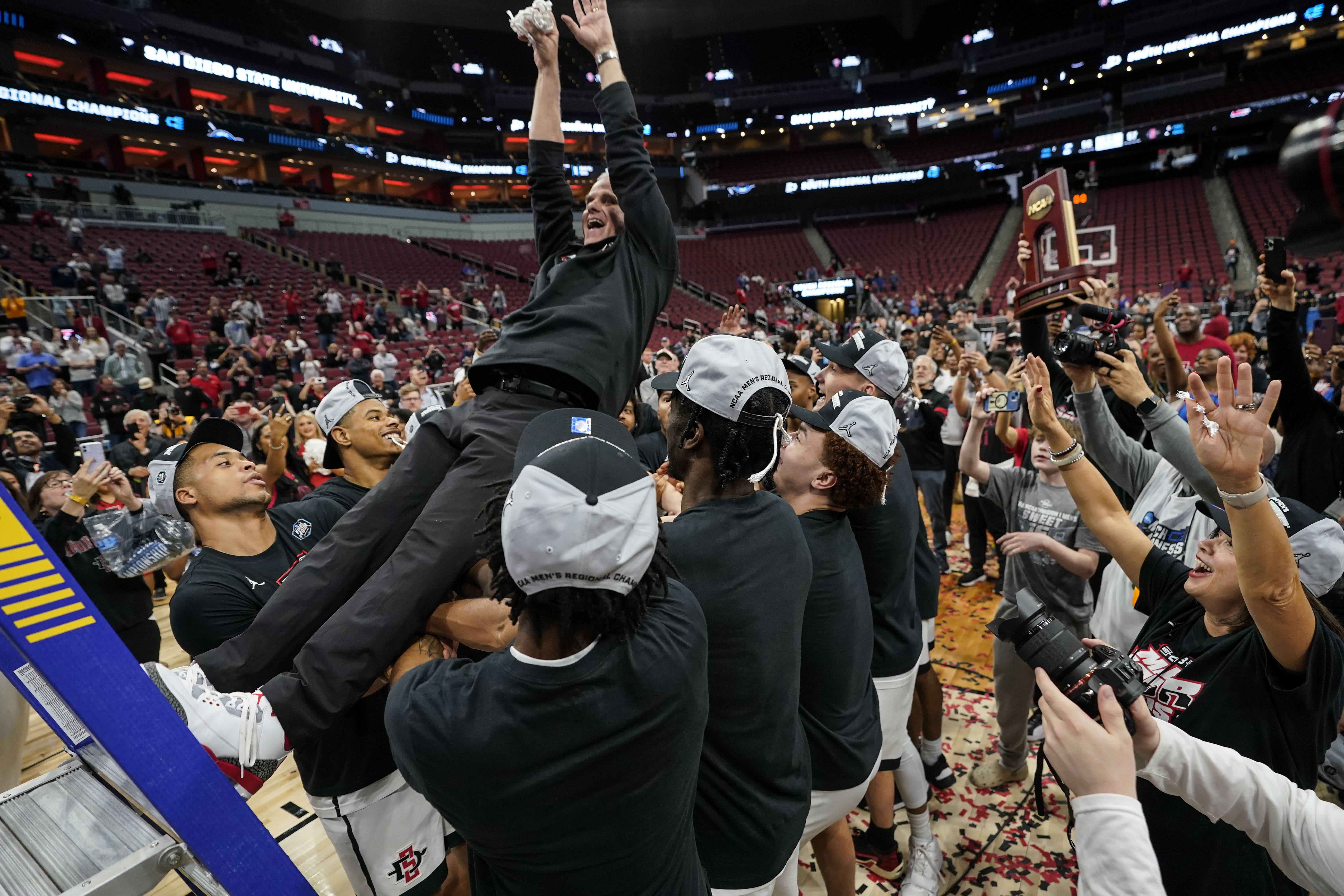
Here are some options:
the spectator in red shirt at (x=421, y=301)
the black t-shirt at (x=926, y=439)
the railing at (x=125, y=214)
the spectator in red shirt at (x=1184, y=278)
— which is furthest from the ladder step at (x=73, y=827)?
the spectator in red shirt at (x=1184, y=278)

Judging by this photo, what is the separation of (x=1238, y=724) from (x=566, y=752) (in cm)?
161

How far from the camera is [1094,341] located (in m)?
2.43

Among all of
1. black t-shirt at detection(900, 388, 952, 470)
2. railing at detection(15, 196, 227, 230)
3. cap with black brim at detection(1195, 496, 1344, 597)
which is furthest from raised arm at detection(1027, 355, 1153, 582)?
railing at detection(15, 196, 227, 230)

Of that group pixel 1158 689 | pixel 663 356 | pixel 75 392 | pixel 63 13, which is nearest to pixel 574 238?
pixel 1158 689

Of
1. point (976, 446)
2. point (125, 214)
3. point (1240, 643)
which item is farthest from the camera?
point (125, 214)

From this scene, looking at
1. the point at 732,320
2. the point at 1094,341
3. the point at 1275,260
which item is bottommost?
the point at 1094,341

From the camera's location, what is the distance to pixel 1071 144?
25609 mm

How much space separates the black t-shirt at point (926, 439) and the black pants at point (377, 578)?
178 inches

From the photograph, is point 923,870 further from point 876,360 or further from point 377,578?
point 377,578

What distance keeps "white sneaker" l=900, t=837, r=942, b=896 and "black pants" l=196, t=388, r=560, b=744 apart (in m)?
2.16

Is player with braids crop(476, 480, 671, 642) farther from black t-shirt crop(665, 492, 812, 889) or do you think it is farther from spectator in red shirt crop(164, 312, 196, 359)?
spectator in red shirt crop(164, 312, 196, 359)

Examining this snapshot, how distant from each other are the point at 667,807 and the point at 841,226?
3306cm

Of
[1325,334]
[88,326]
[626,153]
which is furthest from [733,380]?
[88,326]

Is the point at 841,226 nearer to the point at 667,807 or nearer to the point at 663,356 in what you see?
the point at 663,356
